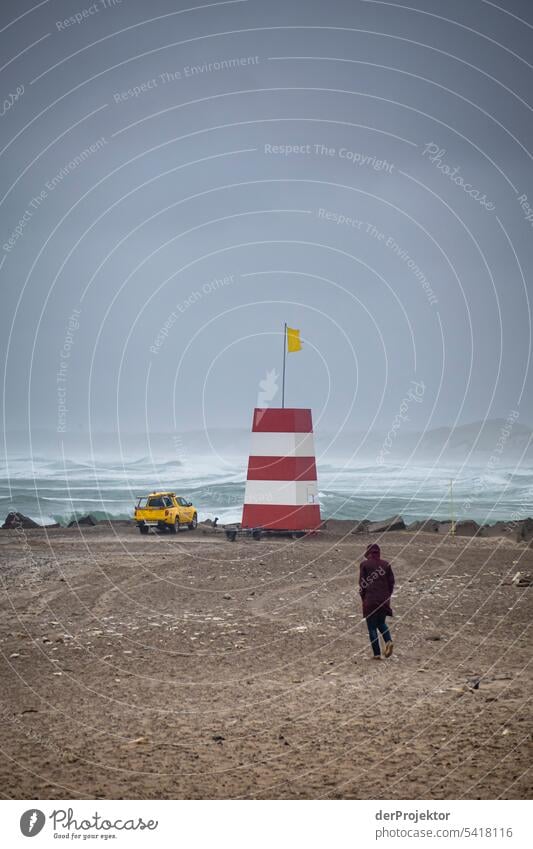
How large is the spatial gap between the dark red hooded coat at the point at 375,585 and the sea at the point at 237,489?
28185 millimetres

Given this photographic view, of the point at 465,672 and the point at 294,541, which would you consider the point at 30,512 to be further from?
the point at 465,672

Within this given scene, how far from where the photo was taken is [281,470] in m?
25.6

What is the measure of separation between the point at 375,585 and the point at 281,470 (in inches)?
517

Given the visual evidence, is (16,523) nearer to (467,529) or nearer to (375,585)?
(467,529)

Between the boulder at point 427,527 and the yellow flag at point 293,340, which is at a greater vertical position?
the yellow flag at point 293,340

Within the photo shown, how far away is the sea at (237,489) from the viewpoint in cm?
4988

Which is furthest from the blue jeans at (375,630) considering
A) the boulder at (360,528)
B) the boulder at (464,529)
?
the boulder at (360,528)

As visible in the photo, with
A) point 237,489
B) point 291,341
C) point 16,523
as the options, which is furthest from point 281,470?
point 237,489

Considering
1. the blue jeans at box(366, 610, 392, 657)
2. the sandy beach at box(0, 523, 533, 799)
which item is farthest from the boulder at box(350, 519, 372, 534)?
the blue jeans at box(366, 610, 392, 657)

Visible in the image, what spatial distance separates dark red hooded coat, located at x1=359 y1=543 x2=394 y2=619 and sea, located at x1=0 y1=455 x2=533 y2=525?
92.5ft

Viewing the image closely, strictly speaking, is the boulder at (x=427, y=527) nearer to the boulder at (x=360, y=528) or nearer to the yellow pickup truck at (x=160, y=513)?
the boulder at (x=360, y=528)

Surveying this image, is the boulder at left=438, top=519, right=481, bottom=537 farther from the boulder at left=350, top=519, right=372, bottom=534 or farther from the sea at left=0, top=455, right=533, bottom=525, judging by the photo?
the sea at left=0, top=455, right=533, bottom=525

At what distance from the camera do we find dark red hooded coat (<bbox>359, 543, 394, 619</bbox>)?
40.9ft
